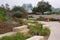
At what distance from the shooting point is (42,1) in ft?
218

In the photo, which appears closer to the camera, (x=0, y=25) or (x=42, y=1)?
(x=0, y=25)

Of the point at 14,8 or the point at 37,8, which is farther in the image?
the point at 37,8

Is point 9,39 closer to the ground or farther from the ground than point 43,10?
farther from the ground

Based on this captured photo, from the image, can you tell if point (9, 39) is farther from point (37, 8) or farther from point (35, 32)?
point (37, 8)

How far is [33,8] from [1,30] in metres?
48.8

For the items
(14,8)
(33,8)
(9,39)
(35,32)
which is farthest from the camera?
(33,8)

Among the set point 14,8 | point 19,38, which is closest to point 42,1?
point 14,8

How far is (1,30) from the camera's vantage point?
45.7 ft

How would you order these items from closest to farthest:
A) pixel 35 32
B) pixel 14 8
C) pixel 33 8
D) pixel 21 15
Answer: pixel 35 32, pixel 21 15, pixel 14 8, pixel 33 8

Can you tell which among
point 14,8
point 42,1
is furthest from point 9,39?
point 42,1

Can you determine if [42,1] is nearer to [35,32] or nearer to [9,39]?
[35,32]

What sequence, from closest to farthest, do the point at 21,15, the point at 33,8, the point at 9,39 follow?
1. the point at 9,39
2. the point at 21,15
3. the point at 33,8

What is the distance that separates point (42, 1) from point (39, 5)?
296cm

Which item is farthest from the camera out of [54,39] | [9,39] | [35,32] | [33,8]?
[33,8]
